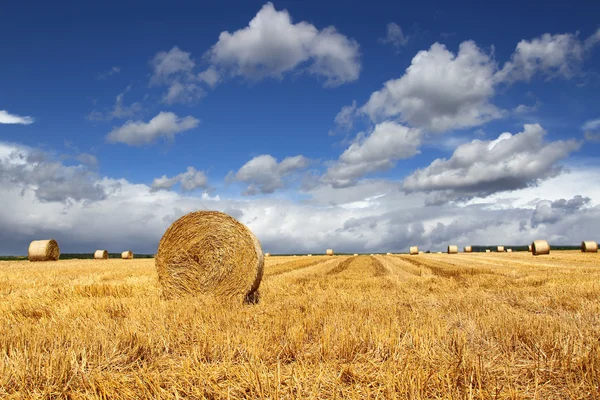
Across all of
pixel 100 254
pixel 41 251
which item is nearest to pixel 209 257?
pixel 41 251

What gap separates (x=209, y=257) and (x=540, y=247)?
29422mm

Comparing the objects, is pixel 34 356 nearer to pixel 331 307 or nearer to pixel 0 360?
pixel 0 360

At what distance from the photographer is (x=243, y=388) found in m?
3.05

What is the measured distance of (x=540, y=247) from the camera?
31.2 m

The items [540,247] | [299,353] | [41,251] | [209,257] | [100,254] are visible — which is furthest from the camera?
[100,254]

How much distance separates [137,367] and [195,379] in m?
0.81

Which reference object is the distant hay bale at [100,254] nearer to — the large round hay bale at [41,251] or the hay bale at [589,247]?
the large round hay bale at [41,251]

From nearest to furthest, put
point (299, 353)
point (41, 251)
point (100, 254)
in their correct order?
point (299, 353), point (41, 251), point (100, 254)

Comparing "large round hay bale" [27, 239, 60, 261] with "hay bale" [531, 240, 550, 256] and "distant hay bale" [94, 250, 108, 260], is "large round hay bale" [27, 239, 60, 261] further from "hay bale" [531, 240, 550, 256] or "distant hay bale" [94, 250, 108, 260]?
"hay bale" [531, 240, 550, 256]

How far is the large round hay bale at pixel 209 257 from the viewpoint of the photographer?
8820 mm

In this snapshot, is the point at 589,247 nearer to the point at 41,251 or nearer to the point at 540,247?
the point at 540,247

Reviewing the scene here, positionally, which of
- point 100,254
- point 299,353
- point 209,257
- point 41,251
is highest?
point 41,251

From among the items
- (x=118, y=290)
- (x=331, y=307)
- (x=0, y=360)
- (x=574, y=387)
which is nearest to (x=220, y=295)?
(x=118, y=290)

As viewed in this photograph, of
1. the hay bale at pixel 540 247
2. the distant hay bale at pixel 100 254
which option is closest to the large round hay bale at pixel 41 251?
the distant hay bale at pixel 100 254
